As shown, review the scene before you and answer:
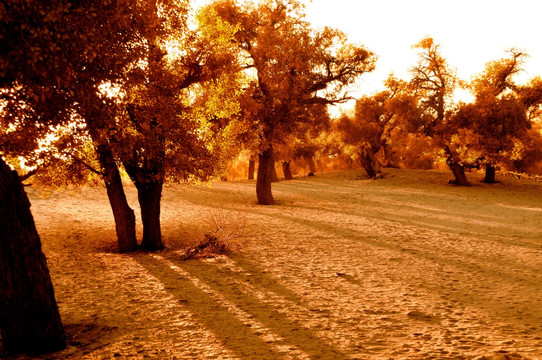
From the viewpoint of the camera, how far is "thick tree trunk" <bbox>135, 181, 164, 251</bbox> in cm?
1296

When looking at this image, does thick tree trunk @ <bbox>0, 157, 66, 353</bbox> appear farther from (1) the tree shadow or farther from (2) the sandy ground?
(1) the tree shadow

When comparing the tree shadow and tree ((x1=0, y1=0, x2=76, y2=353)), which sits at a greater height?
tree ((x1=0, y1=0, x2=76, y2=353))

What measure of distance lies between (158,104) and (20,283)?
21.5 feet

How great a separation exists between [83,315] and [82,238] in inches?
325

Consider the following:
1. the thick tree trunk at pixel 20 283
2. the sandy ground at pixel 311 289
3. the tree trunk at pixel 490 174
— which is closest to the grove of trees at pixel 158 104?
the thick tree trunk at pixel 20 283

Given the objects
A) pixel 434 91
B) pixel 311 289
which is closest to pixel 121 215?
pixel 311 289

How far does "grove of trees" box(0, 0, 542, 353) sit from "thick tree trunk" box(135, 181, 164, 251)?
37 millimetres

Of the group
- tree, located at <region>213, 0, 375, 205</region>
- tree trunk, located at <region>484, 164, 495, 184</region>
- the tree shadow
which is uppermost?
tree, located at <region>213, 0, 375, 205</region>

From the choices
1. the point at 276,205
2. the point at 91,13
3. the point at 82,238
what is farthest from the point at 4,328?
the point at 276,205

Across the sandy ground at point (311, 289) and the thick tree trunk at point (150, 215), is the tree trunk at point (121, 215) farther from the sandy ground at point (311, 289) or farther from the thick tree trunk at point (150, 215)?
the sandy ground at point (311, 289)

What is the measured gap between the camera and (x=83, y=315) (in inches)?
270

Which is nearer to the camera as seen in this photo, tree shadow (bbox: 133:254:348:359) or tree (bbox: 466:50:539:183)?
tree shadow (bbox: 133:254:348:359)

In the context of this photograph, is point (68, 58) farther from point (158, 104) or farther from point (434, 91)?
point (434, 91)

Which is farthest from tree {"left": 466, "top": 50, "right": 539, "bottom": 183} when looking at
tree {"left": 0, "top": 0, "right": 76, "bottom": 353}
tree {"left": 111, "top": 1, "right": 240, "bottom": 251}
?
tree {"left": 0, "top": 0, "right": 76, "bottom": 353}
